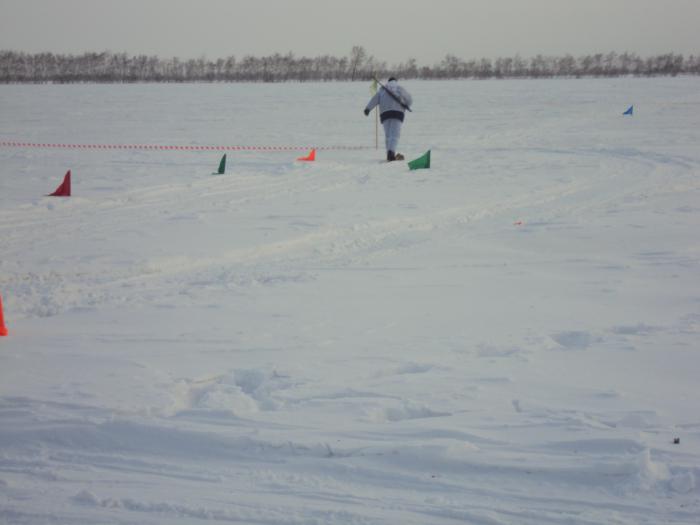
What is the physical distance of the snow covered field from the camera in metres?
3.09

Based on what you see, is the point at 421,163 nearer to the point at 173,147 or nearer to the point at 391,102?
the point at 391,102

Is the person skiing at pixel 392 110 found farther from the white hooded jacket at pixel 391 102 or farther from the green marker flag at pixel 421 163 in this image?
the green marker flag at pixel 421 163

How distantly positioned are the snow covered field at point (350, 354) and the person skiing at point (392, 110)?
344cm

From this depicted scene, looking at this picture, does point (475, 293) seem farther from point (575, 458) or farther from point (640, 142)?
point (640, 142)

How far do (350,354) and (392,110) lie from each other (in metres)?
10.7

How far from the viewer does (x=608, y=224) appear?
8.60 meters

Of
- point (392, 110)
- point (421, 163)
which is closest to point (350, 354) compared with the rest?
point (421, 163)

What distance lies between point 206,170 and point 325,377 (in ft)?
30.9

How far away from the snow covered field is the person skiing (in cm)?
344

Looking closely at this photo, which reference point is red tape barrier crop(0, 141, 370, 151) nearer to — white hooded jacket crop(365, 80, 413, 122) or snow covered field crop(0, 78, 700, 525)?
white hooded jacket crop(365, 80, 413, 122)

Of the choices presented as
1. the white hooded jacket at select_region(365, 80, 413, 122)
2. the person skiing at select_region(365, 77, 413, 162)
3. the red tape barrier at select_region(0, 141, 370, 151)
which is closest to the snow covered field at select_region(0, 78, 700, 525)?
the person skiing at select_region(365, 77, 413, 162)

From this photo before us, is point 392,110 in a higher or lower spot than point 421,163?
higher

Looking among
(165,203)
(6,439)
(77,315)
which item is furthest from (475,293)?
(165,203)

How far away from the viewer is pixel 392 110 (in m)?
14.8
